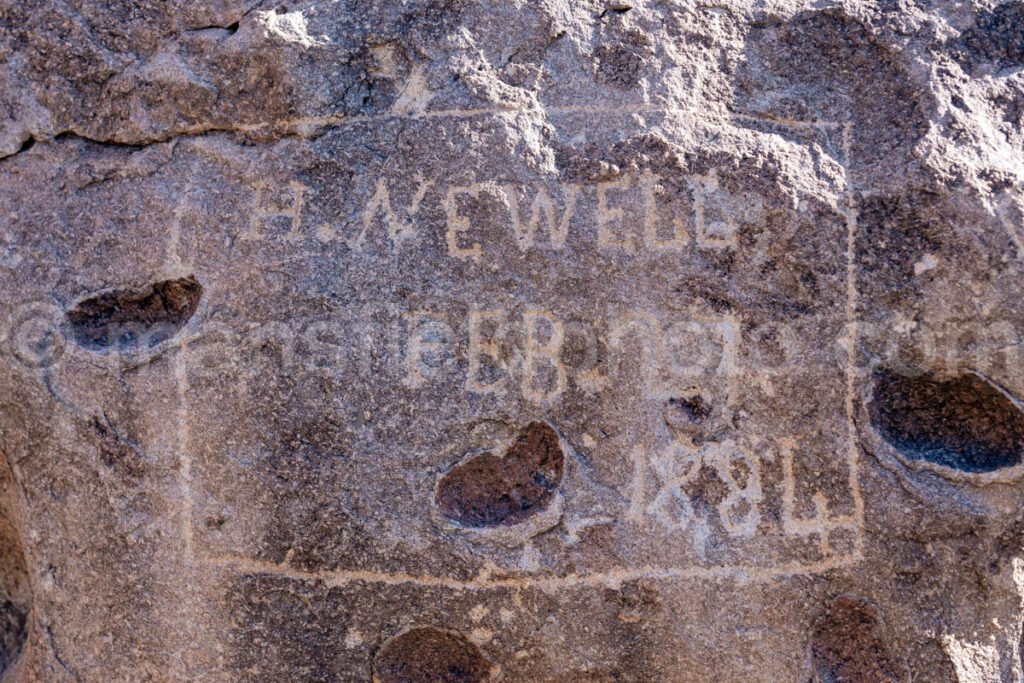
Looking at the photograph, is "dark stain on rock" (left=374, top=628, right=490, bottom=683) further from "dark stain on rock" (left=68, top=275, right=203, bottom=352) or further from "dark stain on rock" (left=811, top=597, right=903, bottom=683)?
"dark stain on rock" (left=68, top=275, right=203, bottom=352)

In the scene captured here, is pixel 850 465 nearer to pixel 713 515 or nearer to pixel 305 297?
pixel 713 515

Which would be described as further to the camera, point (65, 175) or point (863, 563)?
point (65, 175)

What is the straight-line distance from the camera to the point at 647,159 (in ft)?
7.70

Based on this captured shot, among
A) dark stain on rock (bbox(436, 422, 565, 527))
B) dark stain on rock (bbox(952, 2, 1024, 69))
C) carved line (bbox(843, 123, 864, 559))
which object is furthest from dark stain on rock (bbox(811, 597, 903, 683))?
dark stain on rock (bbox(952, 2, 1024, 69))

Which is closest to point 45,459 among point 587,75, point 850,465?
point 587,75

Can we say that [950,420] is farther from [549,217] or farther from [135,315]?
[135,315]

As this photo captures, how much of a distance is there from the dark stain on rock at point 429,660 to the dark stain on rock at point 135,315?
77cm

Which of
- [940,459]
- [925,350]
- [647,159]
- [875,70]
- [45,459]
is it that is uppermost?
[875,70]

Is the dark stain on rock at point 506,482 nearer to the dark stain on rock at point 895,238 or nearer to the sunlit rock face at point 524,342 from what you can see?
the sunlit rock face at point 524,342

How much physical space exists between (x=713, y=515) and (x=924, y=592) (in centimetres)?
42

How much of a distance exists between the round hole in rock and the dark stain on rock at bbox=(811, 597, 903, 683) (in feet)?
1.05

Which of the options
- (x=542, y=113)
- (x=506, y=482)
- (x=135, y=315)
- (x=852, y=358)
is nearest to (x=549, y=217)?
(x=542, y=113)

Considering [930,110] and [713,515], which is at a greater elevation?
[930,110]

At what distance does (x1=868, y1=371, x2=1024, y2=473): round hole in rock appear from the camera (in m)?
2.30
